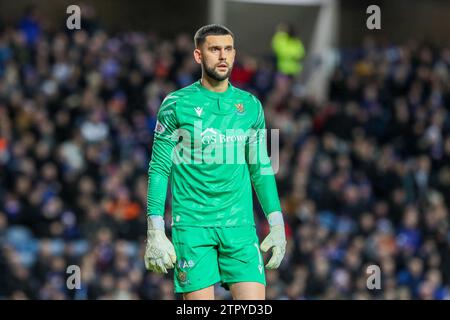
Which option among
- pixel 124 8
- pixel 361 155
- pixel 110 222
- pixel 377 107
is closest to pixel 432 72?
pixel 377 107

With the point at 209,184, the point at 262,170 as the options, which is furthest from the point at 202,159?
the point at 262,170

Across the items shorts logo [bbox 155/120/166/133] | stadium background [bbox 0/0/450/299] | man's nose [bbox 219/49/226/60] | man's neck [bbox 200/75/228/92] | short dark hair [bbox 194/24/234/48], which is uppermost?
short dark hair [bbox 194/24/234/48]

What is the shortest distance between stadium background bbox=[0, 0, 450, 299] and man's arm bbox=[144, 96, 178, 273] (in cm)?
745

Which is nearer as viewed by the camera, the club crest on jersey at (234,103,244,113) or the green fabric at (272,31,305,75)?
the club crest on jersey at (234,103,244,113)

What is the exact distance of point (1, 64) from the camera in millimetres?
19375

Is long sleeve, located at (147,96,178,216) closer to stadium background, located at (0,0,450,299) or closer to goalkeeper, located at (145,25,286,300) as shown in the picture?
goalkeeper, located at (145,25,286,300)

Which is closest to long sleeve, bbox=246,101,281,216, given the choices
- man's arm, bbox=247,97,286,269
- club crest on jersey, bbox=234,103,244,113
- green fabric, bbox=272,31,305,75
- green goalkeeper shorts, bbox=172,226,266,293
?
man's arm, bbox=247,97,286,269

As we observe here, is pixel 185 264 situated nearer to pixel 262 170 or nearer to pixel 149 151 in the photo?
pixel 262 170

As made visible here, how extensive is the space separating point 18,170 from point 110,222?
69.9 inches

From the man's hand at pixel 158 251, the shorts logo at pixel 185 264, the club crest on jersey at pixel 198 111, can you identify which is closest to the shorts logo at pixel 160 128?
the club crest on jersey at pixel 198 111

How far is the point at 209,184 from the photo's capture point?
7785 mm

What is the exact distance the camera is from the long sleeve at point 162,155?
7.70 metres

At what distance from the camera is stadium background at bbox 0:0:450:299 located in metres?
16.5
